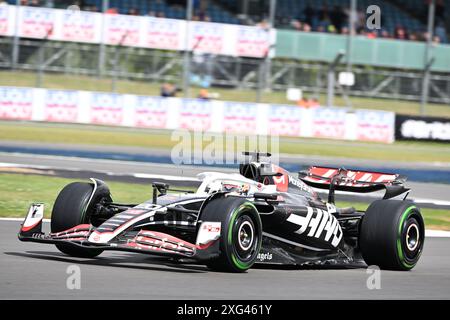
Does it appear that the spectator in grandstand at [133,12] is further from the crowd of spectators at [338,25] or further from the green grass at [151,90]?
the crowd of spectators at [338,25]

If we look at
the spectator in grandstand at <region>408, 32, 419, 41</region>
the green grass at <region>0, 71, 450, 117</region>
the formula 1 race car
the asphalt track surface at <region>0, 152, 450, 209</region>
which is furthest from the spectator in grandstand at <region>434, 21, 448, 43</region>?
the formula 1 race car

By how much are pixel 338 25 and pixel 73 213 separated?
101 feet

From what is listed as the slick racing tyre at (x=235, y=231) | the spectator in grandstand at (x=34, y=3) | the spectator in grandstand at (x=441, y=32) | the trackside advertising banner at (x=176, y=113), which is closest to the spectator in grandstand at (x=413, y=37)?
the spectator in grandstand at (x=441, y=32)

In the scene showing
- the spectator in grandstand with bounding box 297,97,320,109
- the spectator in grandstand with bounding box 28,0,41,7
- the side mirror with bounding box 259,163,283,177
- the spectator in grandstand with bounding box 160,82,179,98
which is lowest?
the side mirror with bounding box 259,163,283,177

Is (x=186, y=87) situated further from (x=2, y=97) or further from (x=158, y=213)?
(x=158, y=213)

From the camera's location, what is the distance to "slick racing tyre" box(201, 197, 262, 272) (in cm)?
834

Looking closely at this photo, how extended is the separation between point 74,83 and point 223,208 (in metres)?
25.6

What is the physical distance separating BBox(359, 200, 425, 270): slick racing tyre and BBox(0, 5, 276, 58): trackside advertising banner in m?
26.0

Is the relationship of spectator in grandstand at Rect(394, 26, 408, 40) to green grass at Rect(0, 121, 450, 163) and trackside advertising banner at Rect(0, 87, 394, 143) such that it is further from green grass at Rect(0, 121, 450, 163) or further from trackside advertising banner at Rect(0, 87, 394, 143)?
trackside advertising banner at Rect(0, 87, 394, 143)

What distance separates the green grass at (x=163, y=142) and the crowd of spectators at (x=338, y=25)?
7.28m

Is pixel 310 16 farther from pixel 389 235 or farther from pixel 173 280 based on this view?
pixel 173 280

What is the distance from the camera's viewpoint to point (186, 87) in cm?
3319

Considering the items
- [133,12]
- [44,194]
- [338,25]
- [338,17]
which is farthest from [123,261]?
[338,17]

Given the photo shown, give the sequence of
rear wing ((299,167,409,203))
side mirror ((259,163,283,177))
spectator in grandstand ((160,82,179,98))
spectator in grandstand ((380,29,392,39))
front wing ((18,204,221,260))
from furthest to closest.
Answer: spectator in grandstand ((380,29,392,39)), spectator in grandstand ((160,82,179,98)), rear wing ((299,167,409,203)), side mirror ((259,163,283,177)), front wing ((18,204,221,260))
